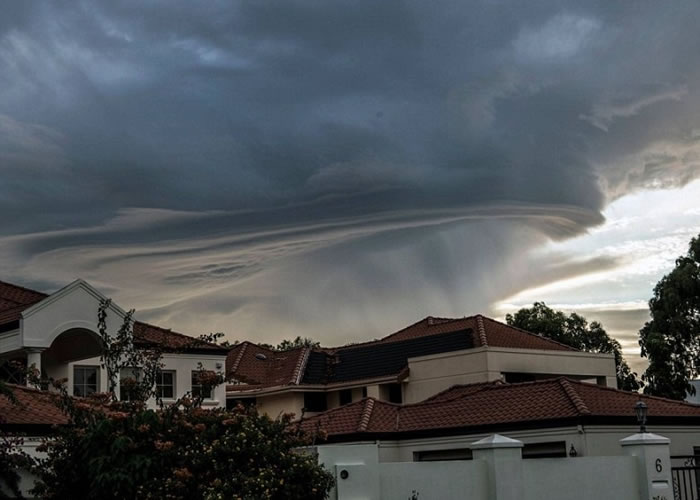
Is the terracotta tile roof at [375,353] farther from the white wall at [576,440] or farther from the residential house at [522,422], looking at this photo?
the white wall at [576,440]

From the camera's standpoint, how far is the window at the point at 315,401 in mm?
50812

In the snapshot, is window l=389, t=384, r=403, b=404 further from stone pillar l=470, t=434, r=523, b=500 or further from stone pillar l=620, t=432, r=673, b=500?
stone pillar l=470, t=434, r=523, b=500

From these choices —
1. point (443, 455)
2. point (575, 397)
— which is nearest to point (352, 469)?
point (575, 397)

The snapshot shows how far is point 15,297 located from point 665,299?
30.7m

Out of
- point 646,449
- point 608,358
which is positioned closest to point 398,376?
point 608,358

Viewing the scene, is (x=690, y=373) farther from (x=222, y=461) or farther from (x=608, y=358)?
(x=222, y=461)

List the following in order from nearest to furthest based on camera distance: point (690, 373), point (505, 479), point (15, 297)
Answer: point (505, 479), point (15, 297), point (690, 373)

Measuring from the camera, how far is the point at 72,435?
18734 millimetres

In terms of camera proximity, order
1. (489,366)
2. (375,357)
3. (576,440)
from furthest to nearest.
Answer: (375,357)
(489,366)
(576,440)

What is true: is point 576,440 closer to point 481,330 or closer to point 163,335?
point 163,335

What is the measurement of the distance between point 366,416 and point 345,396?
695 inches

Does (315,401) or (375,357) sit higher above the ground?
(375,357)

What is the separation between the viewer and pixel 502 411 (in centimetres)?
3070

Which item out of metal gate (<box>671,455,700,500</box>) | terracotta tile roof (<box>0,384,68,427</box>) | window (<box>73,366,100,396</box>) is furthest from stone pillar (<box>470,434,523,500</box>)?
window (<box>73,366,100,396</box>)
